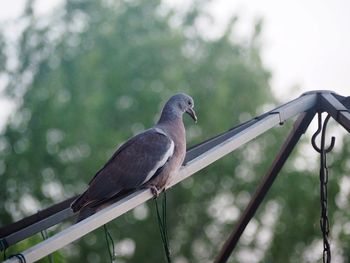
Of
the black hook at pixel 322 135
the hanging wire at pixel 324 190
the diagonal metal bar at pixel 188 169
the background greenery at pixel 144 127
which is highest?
the diagonal metal bar at pixel 188 169

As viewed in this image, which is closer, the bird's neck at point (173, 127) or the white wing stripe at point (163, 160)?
the white wing stripe at point (163, 160)

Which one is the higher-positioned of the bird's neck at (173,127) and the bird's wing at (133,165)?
the bird's neck at (173,127)

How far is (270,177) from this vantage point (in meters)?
3.45

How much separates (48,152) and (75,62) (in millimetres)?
2733

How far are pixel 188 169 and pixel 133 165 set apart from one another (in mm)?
1139

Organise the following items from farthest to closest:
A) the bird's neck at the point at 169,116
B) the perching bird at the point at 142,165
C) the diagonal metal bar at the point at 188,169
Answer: the bird's neck at the point at 169,116, the perching bird at the point at 142,165, the diagonal metal bar at the point at 188,169

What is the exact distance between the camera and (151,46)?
19.8 m

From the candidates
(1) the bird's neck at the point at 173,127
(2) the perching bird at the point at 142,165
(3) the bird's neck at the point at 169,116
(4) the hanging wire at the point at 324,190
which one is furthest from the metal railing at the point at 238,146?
(3) the bird's neck at the point at 169,116

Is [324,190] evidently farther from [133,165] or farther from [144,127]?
[144,127]

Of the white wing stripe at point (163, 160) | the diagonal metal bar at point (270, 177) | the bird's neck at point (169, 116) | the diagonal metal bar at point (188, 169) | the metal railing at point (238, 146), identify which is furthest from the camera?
the bird's neck at point (169, 116)

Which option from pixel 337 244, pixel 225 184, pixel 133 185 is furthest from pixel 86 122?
pixel 133 185

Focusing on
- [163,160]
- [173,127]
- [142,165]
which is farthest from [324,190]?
[173,127]

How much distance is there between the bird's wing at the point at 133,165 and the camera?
3812mm

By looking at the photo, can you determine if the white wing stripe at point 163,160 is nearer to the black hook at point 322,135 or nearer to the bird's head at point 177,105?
the bird's head at point 177,105
